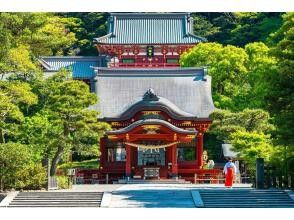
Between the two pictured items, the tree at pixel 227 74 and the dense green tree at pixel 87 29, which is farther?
the dense green tree at pixel 87 29

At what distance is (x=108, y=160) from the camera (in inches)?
1339

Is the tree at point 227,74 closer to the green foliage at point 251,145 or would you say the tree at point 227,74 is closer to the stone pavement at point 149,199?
the green foliage at point 251,145

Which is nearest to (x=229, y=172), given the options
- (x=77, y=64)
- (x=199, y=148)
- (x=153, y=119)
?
(x=153, y=119)

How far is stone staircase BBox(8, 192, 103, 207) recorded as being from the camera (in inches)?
786

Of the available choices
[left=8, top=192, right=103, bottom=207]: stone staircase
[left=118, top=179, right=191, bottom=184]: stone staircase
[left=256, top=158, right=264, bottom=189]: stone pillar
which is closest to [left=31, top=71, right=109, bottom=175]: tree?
[left=118, top=179, right=191, bottom=184]: stone staircase

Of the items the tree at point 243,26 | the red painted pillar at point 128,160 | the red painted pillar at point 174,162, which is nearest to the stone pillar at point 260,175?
the red painted pillar at point 174,162

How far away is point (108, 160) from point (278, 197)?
14512mm

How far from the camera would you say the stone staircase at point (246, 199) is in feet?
64.3

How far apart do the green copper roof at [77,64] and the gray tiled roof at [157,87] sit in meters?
11.2

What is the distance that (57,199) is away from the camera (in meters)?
20.6

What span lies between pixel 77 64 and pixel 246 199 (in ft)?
107

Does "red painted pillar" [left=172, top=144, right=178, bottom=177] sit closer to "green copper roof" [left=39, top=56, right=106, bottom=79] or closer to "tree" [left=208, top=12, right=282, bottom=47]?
"green copper roof" [left=39, top=56, right=106, bottom=79]

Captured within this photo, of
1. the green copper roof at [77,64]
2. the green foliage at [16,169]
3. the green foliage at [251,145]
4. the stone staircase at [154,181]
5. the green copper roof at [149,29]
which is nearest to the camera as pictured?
the green foliage at [16,169]

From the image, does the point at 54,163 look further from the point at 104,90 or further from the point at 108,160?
the point at 104,90
